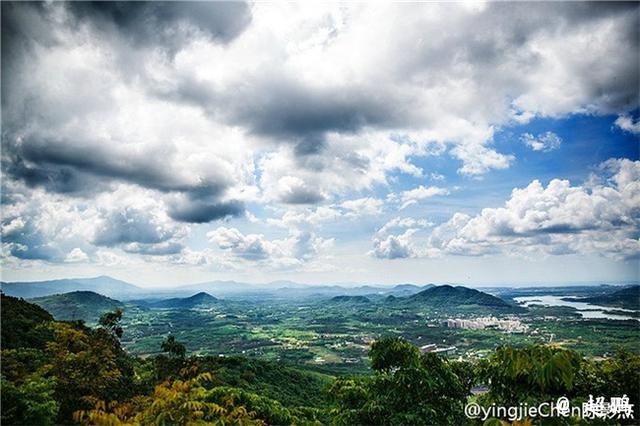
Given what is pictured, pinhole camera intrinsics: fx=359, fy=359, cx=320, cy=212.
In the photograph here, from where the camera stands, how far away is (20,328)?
18391 millimetres

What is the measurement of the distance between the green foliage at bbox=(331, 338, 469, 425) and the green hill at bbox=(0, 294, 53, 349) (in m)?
14.6

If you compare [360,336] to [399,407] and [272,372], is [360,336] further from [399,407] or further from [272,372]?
[399,407]

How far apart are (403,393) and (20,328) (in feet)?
66.3

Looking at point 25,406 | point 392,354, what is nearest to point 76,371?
point 25,406

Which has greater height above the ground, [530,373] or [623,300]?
[530,373]

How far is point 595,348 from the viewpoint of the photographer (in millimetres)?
85312

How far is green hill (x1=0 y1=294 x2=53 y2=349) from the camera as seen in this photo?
1641 centimetres

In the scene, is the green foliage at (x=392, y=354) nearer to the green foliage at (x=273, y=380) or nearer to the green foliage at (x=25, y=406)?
the green foliage at (x=25, y=406)

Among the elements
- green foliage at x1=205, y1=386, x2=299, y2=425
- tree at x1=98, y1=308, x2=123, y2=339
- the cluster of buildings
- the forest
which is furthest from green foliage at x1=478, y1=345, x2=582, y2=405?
the cluster of buildings

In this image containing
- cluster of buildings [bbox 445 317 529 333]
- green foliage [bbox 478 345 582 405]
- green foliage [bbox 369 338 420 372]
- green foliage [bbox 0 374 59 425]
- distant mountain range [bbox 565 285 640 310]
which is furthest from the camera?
distant mountain range [bbox 565 285 640 310]

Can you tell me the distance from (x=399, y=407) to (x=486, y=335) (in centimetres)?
14328

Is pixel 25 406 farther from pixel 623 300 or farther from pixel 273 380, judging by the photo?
pixel 623 300

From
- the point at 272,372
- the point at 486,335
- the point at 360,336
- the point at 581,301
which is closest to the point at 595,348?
the point at 486,335

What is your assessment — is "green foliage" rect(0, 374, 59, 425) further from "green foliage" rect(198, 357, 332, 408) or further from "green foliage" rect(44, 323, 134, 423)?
"green foliage" rect(198, 357, 332, 408)
